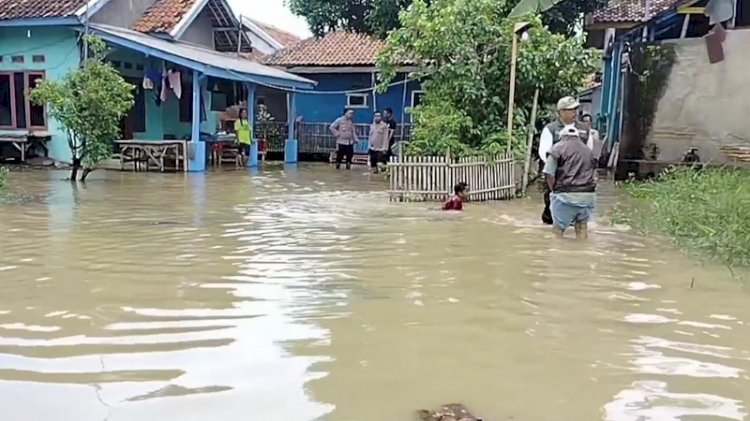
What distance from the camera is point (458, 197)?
11.8m

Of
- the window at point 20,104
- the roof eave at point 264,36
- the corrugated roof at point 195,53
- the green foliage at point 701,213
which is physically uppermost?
the roof eave at point 264,36

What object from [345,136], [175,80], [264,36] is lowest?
[345,136]

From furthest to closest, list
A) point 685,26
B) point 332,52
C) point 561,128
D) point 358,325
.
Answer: point 332,52 < point 685,26 < point 561,128 < point 358,325

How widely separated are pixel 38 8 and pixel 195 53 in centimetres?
381

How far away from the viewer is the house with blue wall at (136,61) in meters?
19.2

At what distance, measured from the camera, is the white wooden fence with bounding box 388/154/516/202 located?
1270cm

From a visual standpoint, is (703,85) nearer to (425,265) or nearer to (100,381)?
(425,265)

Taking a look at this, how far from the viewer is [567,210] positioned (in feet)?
28.1

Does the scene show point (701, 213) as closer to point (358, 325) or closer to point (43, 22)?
point (358, 325)

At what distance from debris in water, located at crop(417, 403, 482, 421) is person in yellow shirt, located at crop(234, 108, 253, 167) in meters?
18.1

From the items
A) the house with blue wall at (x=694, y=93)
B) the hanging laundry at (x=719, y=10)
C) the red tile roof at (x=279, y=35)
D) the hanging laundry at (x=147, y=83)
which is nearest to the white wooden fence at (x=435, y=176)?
the hanging laundry at (x=719, y=10)

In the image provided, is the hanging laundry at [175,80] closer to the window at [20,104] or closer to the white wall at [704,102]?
the window at [20,104]

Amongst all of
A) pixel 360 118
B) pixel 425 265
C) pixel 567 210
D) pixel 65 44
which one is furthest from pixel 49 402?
pixel 360 118

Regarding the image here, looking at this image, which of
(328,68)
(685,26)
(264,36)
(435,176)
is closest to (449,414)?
(435,176)
